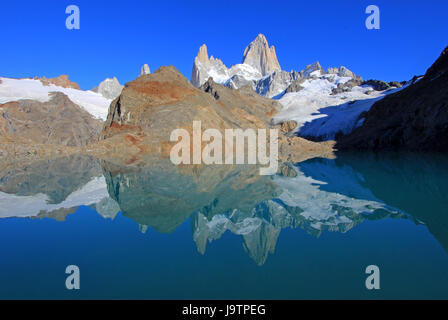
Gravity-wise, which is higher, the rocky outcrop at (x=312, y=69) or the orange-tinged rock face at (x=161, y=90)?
the rocky outcrop at (x=312, y=69)

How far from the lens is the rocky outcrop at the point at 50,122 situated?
3543 inches

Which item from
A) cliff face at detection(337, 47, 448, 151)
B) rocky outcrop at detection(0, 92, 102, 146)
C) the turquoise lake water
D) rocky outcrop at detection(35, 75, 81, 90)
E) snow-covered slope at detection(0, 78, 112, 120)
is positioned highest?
rocky outcrop at detection(35, 75, 81, 90)

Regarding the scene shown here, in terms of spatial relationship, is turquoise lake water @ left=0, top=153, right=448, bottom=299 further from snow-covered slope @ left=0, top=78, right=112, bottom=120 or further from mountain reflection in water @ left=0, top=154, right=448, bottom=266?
snow-covered slope @ left=0, top=78, right=112, bottom=120

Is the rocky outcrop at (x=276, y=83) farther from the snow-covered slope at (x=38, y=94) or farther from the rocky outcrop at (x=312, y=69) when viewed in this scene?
the snow-covered slope at (x=38, y=94)

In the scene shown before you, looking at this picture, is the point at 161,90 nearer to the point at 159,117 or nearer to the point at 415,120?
the point at 159,117

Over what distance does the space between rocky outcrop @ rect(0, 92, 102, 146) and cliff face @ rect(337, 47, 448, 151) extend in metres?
86.5

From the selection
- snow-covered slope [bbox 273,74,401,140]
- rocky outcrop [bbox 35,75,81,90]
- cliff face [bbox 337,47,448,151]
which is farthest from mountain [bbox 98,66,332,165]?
rocky outcrop [bbox 35,75,81,90]

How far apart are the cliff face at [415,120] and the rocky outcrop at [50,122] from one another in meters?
86.5

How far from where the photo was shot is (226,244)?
7.48 meters

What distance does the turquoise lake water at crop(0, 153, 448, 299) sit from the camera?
5188 mm

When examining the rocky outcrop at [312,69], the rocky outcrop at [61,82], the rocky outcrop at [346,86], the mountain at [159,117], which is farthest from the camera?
the rocky outcrop at [312,69]

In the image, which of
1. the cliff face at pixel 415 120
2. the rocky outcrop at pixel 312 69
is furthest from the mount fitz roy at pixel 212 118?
the rocky outcrop at pixel 312 69

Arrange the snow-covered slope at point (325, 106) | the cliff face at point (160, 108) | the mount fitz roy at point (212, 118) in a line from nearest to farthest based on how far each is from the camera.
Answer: the mount fitz roy at point (212, 118), the cliff face at point (160, 108), the snow-covered slope at point (325, 106)
